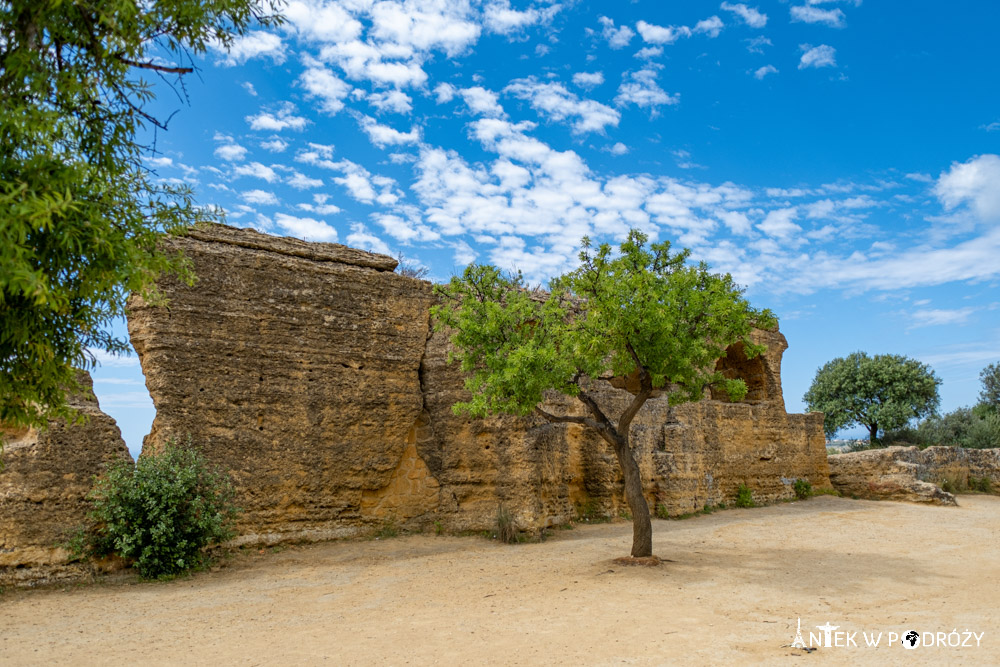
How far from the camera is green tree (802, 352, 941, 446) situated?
29.0 m

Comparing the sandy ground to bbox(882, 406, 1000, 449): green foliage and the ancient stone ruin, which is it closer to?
the ancient stone ruin

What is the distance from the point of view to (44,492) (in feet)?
26.7

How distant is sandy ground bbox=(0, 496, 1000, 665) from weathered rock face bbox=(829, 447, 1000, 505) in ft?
18.2

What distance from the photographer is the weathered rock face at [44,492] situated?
790 cm

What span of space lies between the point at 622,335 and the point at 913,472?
12.2 metres

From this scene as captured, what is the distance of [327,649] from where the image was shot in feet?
18.2

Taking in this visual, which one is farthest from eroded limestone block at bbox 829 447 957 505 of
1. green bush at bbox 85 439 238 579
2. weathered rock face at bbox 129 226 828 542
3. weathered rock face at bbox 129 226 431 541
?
green bush at bbox 85 439 238 579

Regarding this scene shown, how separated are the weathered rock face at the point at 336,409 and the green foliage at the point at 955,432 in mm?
20833

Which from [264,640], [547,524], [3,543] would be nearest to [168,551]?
[3,543]

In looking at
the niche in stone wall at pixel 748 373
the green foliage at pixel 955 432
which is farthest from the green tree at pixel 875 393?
the niche in stone wall at pixel 748 373

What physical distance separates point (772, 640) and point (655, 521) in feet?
24.5

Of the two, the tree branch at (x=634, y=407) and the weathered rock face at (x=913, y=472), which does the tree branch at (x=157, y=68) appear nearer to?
the tree branch at (x=634, y=407)

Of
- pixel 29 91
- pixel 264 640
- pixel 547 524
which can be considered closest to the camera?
pixel 29 91

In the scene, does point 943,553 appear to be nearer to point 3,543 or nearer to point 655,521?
point 655,521
